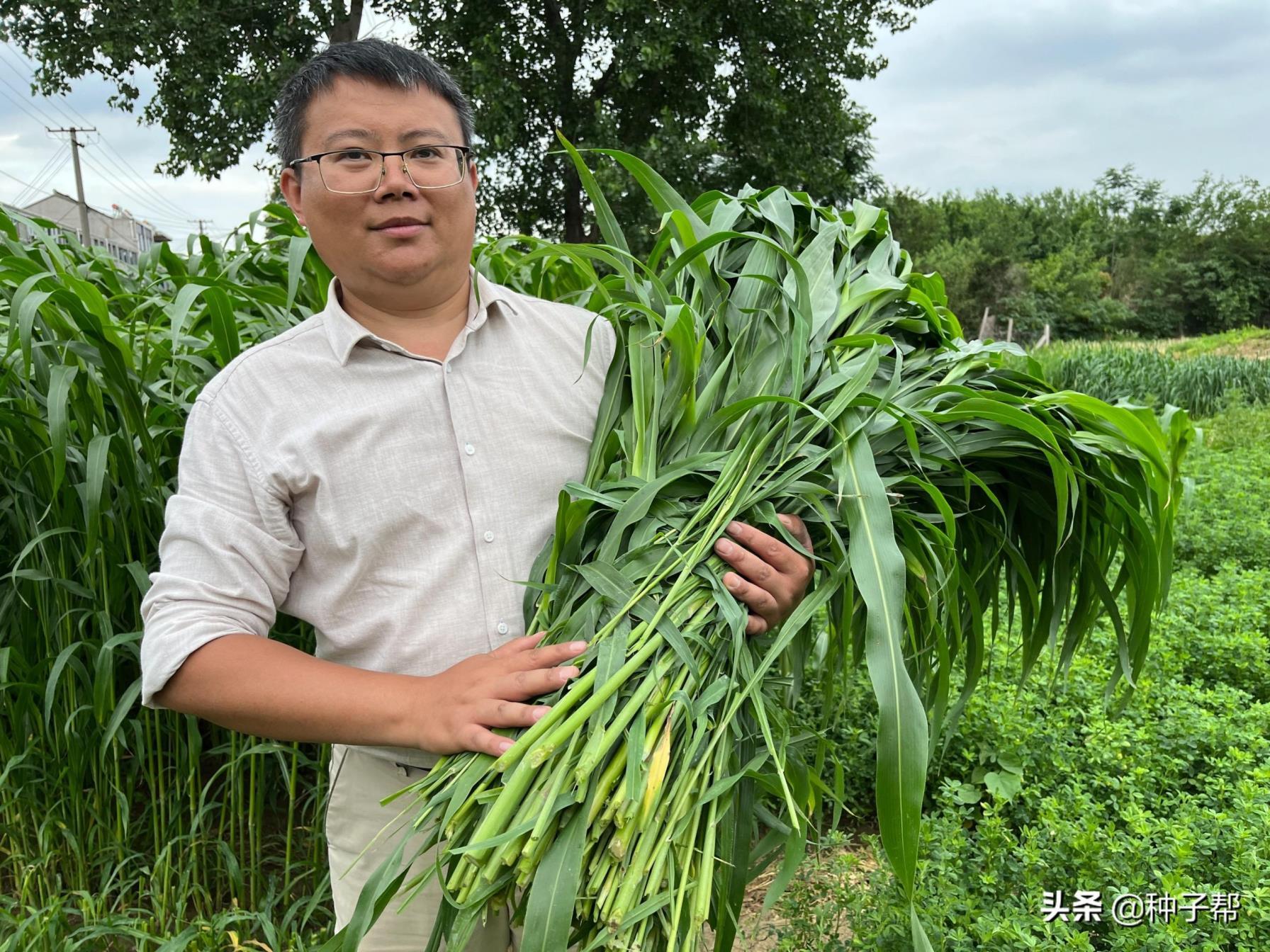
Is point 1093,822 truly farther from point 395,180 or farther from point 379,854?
point 395,180

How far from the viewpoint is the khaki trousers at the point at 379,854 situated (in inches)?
48.9

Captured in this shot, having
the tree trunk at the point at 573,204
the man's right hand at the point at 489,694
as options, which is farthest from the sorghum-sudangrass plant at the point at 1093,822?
the tree trunk at the point at 573,204

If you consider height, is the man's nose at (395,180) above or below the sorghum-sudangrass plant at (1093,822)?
above

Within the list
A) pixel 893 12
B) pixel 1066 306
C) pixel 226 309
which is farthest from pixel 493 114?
pixel 1066 306

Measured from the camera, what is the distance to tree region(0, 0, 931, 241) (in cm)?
1020

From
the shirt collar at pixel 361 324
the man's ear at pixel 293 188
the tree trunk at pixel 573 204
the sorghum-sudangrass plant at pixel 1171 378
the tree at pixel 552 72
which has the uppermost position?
the tree at pixel 552 72

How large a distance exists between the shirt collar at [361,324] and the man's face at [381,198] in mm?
55

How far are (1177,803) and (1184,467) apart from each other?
460cm

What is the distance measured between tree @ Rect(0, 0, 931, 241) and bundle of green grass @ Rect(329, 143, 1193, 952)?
8.66 m

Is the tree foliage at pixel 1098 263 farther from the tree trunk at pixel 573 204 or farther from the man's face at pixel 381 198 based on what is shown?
the man's face at pixel 381 198

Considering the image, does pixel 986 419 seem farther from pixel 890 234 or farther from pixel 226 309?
pixel 226 309

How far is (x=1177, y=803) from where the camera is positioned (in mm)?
2018

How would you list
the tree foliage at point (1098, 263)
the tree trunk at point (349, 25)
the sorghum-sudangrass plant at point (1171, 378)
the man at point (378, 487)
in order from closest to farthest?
the man at point (378, 487)
the sorghum-sudangrass plant at point (1171, 378)
the tree trunk at point (349, 25)
the tree foliage at point (1098, 263)

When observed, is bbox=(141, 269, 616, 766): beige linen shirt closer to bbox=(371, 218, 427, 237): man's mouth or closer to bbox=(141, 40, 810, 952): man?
bbox=(141, 40, 810, 952): man
